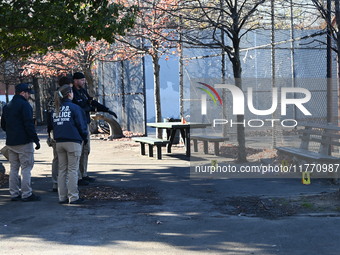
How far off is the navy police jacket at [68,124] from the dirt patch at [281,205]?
255 centimetres

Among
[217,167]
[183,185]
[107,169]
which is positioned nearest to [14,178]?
[183,185]

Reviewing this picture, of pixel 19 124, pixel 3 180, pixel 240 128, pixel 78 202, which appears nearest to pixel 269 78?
pixel 240 128

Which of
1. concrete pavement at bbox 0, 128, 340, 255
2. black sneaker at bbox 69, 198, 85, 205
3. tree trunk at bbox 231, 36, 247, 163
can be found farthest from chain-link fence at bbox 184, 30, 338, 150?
black sneaker at bbox 69, 198, 85, 205

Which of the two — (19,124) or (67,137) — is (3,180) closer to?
(19,124)

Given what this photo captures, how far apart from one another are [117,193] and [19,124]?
6.79 feet

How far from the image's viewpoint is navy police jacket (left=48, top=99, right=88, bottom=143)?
856 cm

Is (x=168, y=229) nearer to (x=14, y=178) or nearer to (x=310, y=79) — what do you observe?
(x=14, y=178)

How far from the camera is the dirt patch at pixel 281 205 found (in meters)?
7.82

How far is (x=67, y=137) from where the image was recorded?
8539mm

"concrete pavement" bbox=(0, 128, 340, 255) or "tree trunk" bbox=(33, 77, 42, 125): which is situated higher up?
"tree trunk" bbox=(33, 77, 42, 125)

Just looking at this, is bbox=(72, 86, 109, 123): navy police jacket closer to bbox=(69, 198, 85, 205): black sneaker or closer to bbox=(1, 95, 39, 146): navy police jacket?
bbox=(1, 95, 39, 146): navy police jacket

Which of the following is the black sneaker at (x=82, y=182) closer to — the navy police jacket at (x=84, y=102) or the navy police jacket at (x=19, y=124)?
the navy police jacket at (x=84, y=102)

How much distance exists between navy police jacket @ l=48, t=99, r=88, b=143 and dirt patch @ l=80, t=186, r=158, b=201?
1.25 metres

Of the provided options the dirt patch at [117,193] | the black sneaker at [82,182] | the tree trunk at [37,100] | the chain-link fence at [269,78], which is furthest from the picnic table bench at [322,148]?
the tree trunk at [37,100]
